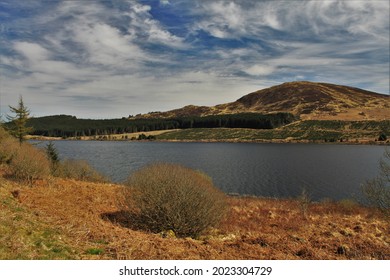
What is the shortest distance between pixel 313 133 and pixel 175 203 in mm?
170675

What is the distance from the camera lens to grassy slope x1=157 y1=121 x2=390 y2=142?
163 m

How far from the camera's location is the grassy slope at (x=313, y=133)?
16277cm

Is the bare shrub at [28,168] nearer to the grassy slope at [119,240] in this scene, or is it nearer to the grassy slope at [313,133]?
the grassy slope at [119,240]

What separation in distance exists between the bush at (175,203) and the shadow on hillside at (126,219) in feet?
0.58

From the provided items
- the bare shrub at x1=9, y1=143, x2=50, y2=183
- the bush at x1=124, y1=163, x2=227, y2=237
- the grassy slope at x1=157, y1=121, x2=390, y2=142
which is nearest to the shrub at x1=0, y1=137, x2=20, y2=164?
the bare shrub at x1=9, y1=143, x2=50, y2=183

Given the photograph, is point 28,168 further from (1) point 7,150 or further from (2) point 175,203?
(2) point 175,203

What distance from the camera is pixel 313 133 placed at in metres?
174

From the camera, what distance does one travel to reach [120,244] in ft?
39.8

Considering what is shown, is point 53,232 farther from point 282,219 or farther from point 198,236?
point 282,219

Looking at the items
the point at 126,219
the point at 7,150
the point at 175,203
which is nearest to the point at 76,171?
the point at 7,150

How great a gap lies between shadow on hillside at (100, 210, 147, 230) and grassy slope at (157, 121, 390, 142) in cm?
15610

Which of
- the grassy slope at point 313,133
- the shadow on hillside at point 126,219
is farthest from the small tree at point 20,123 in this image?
the grassy slope at point 313,133
